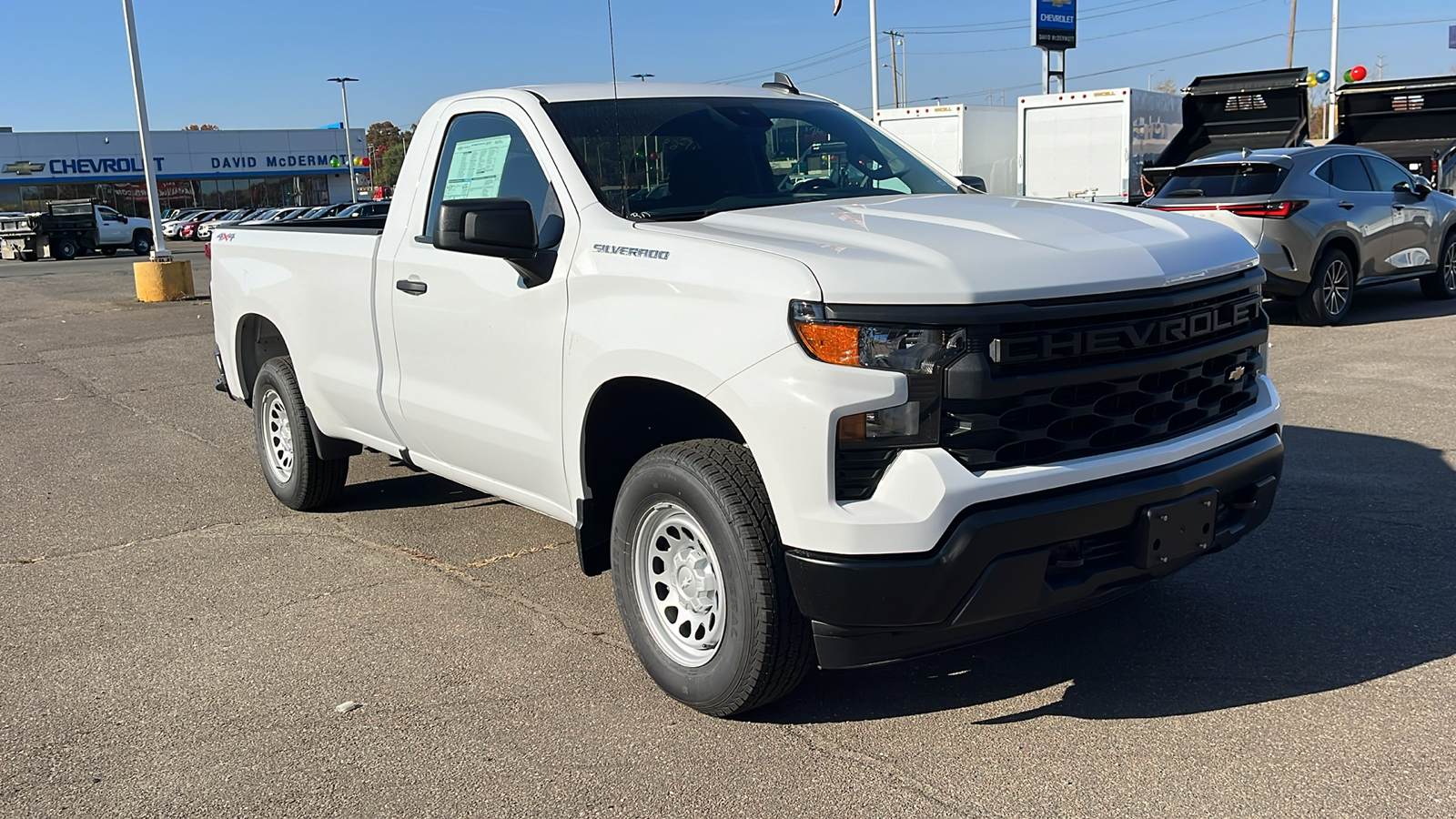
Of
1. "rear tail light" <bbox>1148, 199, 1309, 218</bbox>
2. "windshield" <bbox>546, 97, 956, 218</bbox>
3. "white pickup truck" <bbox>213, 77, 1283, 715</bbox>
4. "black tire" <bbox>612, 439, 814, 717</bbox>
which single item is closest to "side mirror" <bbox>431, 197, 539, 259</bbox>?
"white pickup truck" <bbox>213, 77, 1283, 715</bbox>

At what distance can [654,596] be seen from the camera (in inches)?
150

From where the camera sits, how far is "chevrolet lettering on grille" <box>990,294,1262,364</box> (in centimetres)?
311

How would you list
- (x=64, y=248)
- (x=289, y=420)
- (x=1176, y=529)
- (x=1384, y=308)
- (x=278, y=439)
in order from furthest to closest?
(x=64, y=248), (x=1384, y=308), (x=278, y=439), (x=289, y=420), (x=1176, y=529)

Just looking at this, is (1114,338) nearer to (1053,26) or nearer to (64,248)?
(1053,26)

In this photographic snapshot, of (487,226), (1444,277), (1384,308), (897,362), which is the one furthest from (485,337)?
(1444,277)

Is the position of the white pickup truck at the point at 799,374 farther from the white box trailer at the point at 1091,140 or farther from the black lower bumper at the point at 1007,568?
the white box trailer at the point at 1091,140

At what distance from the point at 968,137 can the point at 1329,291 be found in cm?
1166

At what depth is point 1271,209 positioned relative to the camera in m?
11.0

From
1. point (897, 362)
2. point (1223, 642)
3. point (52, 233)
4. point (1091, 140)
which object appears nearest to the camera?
point (897, 362)

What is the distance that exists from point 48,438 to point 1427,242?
12.8 m

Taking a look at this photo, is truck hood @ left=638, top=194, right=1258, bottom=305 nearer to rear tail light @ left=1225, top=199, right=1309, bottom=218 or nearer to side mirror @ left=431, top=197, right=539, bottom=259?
side mirror @ left=431, top=197, right=539, bottom=259

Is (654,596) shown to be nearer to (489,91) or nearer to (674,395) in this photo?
(674,395)

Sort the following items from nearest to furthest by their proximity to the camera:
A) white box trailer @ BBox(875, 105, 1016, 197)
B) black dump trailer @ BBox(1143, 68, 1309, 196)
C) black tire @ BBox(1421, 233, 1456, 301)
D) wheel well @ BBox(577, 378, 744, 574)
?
wheel well @ BBox(577, 378, 744, 574) < black tire @ BBox(1421, 233, 1456, 301) < black dump trailer @ BBox(1143, 68, 1309, 196) < white box trailer @ BBox(875, 105, 1016, 197)

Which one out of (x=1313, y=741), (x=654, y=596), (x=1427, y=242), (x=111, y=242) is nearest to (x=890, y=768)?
(x=654, y=596)
